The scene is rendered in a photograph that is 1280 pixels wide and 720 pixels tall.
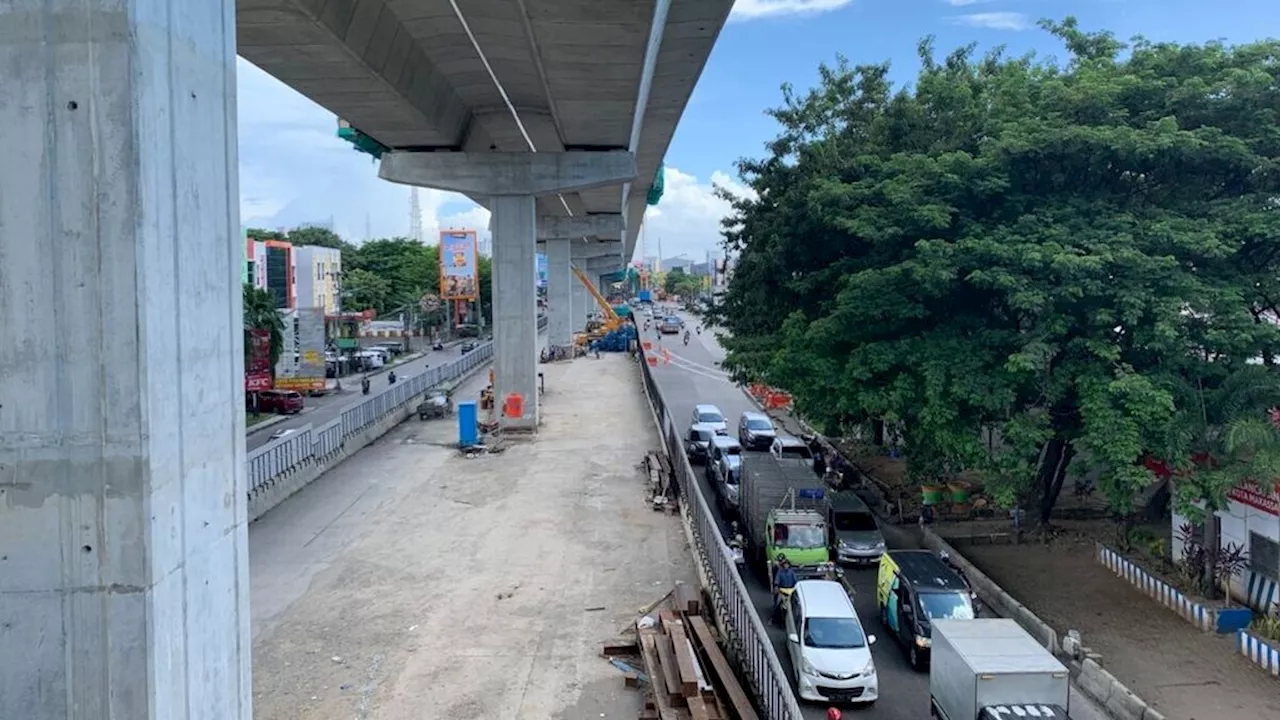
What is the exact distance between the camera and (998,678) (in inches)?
380

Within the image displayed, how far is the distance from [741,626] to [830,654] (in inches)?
61.0

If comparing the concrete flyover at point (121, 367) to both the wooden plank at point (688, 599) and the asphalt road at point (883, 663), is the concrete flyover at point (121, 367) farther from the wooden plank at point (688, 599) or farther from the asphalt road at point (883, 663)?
the asphalt road at point (883, 663)

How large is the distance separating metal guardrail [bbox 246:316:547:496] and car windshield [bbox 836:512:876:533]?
11092 millimetres

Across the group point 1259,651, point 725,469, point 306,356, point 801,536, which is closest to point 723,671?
point 801,536

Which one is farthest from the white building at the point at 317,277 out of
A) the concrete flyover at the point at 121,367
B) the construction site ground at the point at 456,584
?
the concrete flyover at the point at 121,367

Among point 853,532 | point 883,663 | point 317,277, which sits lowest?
point 883,663

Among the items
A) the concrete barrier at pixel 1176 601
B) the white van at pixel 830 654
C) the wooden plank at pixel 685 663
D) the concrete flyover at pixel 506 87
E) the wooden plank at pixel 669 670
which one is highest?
the concrete flyover at pixel 506 87

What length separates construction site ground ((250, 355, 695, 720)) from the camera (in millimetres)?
10461

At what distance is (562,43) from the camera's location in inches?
635

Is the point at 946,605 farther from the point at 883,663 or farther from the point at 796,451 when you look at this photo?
the point at 796,451

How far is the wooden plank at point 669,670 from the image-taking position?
9.64 metres

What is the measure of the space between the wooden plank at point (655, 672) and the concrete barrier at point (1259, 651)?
29.1 ft

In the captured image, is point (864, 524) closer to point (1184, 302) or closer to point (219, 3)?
point (1184, 302)

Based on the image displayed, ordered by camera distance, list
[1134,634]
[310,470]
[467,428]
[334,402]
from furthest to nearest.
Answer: [334,402], [467,428], [310,470], [1134,634]
